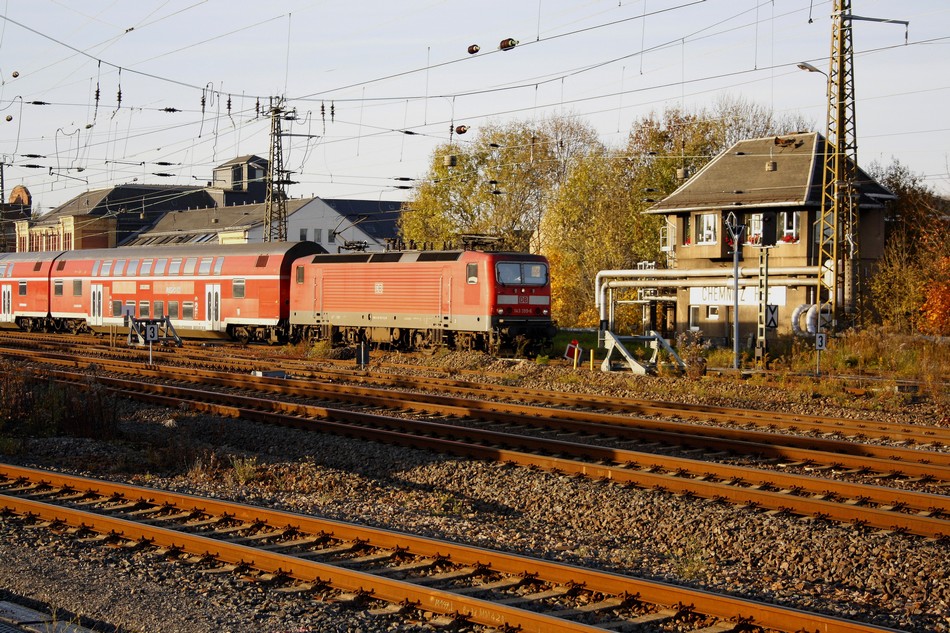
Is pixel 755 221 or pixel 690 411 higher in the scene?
pixel 755 221

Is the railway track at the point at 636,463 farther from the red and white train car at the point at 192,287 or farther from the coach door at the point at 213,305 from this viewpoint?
the coach door at the point at 213,305

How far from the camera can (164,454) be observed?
46.0ft

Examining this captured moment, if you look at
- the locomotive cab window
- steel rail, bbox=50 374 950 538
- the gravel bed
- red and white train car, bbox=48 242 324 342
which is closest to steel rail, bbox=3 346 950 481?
steel rail, bbox=50 374 950 538

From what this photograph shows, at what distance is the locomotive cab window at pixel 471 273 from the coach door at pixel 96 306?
793 inches

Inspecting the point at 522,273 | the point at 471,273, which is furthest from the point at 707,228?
the point at 471,273

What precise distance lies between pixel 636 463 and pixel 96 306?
33.4 m

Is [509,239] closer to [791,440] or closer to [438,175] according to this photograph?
[438,175]

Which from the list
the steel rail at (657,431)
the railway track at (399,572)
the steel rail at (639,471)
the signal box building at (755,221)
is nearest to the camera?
the railway track at (399,572)

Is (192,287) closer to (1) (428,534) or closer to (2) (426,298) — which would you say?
(2) (426,298)

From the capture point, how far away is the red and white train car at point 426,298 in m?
27.7

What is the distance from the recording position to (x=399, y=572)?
8352mm

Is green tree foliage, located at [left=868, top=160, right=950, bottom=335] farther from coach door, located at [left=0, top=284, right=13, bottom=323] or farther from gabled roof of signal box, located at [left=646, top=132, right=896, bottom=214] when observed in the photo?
coach door, located at [left=0, top=284, right=13, bottom=323]

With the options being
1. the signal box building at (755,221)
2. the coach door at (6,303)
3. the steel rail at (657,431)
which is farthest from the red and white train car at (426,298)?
the coach door at (6,303)

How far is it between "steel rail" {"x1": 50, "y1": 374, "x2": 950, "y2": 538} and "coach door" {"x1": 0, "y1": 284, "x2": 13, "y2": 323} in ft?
107
